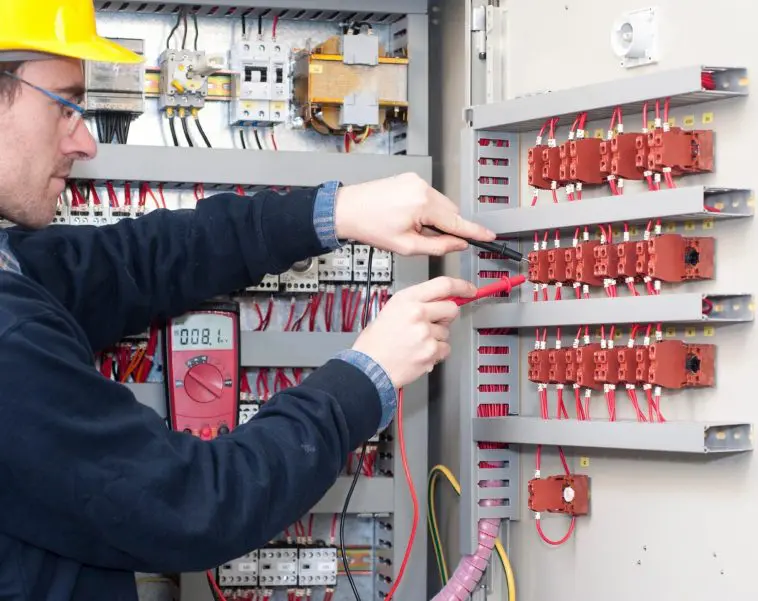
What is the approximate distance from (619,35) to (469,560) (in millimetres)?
996

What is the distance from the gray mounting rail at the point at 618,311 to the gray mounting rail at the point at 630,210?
12cm

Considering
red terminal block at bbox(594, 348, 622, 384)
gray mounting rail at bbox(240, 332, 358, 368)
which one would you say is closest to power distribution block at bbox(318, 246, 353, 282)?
gray mounting rail at bbox(240, 332, 358, 368)

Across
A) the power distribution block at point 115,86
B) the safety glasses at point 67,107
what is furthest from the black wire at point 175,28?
the safety glasses at point 67,107

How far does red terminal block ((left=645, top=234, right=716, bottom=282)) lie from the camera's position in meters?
1.71

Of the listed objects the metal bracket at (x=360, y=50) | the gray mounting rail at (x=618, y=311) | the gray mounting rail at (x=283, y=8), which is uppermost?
the gray mounting rail at (x=283, y=8)

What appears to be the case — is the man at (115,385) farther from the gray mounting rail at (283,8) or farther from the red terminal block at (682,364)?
the gray mounting rail at (283,8)

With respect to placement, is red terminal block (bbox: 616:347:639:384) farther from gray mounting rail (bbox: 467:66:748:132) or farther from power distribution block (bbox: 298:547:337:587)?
power distribution block (bbox: 298:547:337:587)

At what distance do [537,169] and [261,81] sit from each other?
69 cm

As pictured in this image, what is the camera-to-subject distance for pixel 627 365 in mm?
1780

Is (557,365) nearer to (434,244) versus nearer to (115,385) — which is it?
(434,244)

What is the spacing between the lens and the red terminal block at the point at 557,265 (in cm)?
191

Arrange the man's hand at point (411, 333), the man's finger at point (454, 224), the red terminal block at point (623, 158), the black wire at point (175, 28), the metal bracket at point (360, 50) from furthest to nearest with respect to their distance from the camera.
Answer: the black wire at point (175, 28) < the metal bracket at point (360, 50) < the man's finger at point (454, 224) < the red terminal block at point (623, 158) < the man's hand at point (411, 333)

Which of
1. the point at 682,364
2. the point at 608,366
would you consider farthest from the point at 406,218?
the point at 682,364

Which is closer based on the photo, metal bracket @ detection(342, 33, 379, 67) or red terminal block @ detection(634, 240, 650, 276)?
red terminal block @ detection(634, 240, 650, 276)
